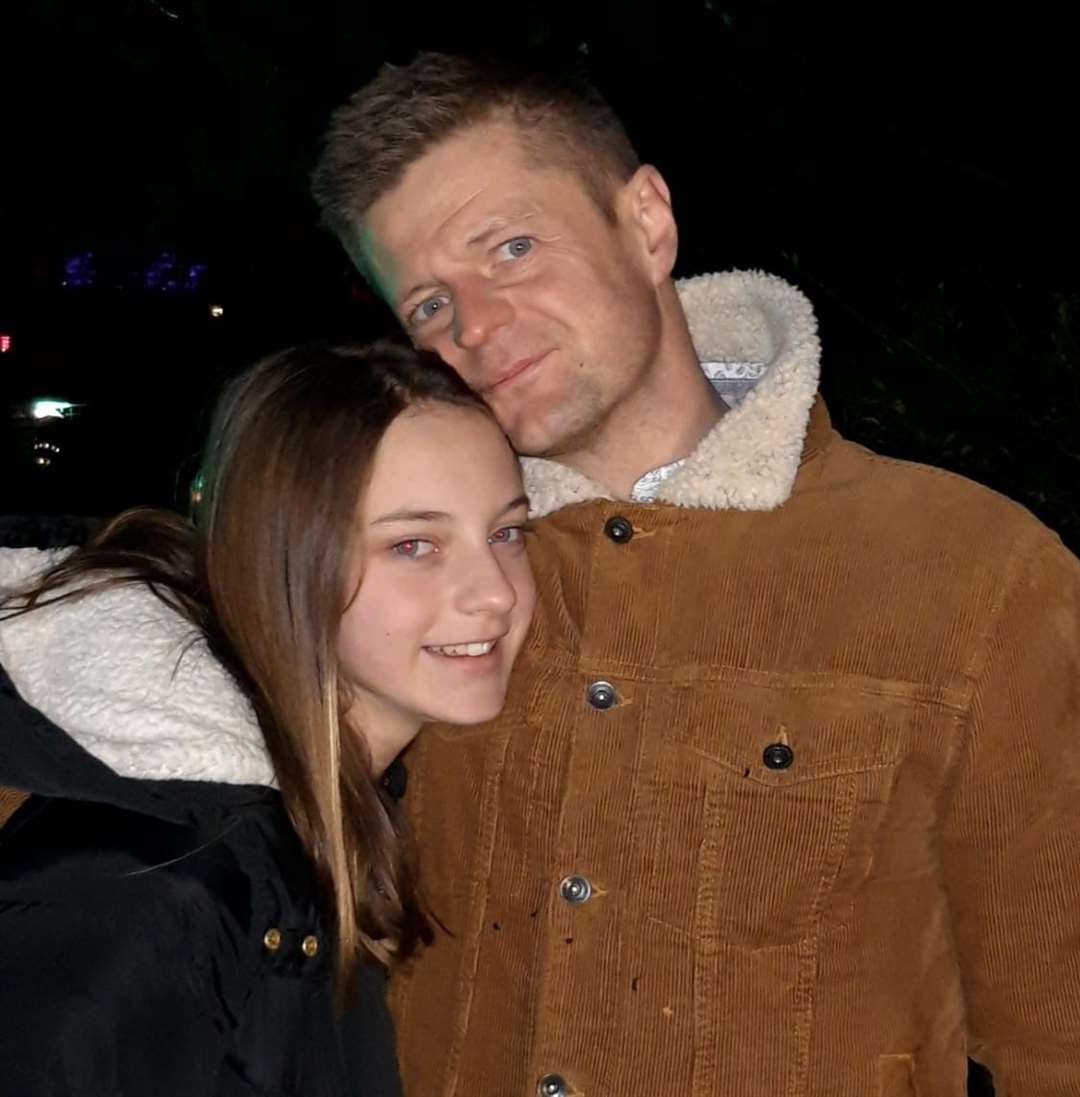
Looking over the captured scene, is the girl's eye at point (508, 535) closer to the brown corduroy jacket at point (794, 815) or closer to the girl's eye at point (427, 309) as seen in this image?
the brown corduroy jacket at point (794, 815)

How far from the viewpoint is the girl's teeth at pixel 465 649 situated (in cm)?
251

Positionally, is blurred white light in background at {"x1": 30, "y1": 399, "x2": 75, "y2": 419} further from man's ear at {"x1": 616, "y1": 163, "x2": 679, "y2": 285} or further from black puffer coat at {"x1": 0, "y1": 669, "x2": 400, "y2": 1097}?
black puffer coat at {"x1": 0, "y1": 669, "x2": 400, "y2": 1097}

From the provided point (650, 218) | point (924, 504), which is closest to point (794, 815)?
point (924, 504)

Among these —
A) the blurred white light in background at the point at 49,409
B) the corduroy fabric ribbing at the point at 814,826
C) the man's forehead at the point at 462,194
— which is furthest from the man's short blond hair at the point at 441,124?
the blurred white light in background at the point at 49,409

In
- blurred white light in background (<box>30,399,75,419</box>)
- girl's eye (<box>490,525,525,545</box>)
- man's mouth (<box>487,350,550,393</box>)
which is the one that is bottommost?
blurred white light in background (<box>30,399,75,419</box>)

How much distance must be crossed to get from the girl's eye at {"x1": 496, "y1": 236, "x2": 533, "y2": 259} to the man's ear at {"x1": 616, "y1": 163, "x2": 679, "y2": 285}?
0.29 meters

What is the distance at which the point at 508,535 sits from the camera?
2.67 m

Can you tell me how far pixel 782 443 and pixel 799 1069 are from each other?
1097 millimetres

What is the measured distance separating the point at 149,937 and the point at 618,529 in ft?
3.65

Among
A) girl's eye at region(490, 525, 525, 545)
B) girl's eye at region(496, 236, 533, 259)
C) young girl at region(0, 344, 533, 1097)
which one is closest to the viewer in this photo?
young girl at region(0, 344, 533, 1097)

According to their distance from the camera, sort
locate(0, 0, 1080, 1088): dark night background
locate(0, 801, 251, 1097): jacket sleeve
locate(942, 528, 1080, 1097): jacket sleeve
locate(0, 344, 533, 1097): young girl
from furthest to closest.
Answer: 1. locate(0, 0, 1080, 1088): dark night background
2. locate(942, 528, 1080, 1097): jacket sleeve
3. locate(0, 344, 533, 1097): young girl
4. locate(0, 801, 251, 1097): jacket sleeve

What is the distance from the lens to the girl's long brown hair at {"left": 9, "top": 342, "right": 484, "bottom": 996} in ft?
7.61

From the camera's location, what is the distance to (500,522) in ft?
8.52

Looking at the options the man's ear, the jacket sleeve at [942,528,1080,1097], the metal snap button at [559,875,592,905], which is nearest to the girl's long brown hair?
the metal snap button at [559,875,592,905]
